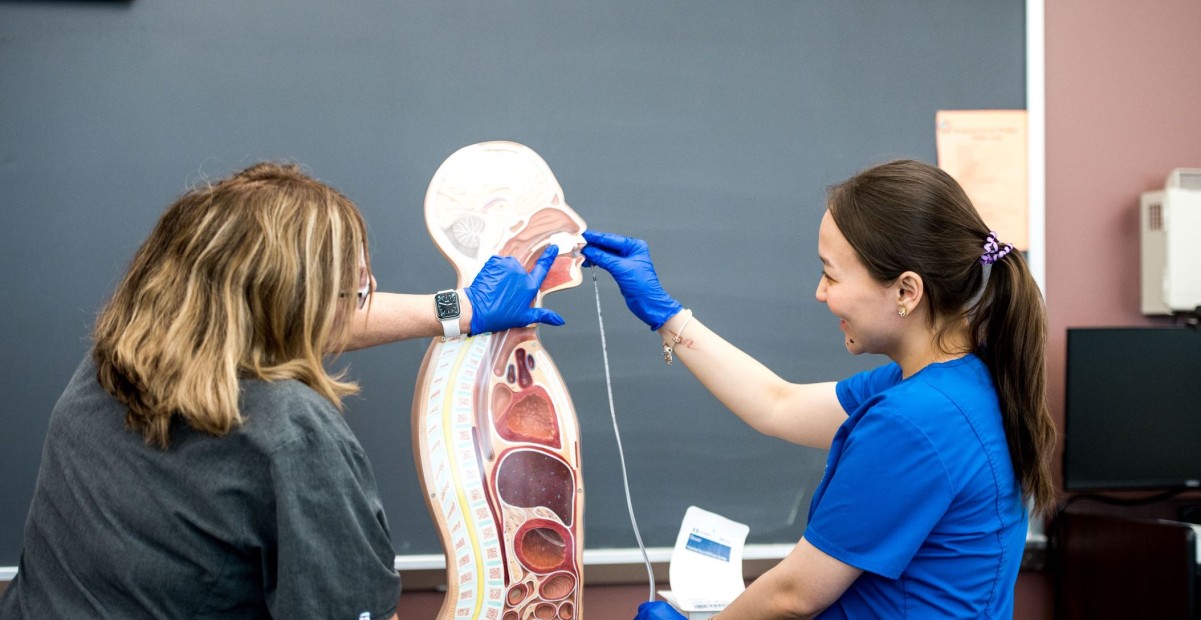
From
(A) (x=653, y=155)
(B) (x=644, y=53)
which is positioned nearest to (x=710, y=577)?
(A) (x=653, y=155)

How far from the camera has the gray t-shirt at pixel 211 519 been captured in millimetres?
885

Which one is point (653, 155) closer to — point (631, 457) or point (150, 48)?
point (631, 457)

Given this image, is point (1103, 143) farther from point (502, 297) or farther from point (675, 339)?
point (502, 297)

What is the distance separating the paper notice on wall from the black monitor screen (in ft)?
0.98

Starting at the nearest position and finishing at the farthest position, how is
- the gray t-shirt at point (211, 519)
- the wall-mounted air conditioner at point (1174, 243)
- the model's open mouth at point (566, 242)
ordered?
1. the gray t-shirt at point (211, 519)
2. the model's open mouth at point (566, 242)
3. the wall-mounted air conditioner at point (1174, 243)

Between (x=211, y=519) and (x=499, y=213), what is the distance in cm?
78

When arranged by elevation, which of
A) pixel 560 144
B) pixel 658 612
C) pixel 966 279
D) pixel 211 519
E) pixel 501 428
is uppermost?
pixel 560 144

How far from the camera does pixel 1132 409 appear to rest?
6.43ft

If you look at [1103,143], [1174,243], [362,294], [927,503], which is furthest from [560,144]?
[1174,243]

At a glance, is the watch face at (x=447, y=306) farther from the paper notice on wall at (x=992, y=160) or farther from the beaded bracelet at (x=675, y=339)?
the paper notice on wall at (x=992, y=160)

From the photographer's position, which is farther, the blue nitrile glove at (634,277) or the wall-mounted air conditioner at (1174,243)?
the wall-mounted air conditioner at (1174,243)

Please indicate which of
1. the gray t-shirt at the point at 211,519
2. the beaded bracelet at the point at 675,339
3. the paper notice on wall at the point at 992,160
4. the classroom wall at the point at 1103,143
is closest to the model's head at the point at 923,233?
the beaded bracelet at the point at 675,339

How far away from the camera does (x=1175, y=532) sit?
1787 millimetres

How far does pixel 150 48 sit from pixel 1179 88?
231 cm
